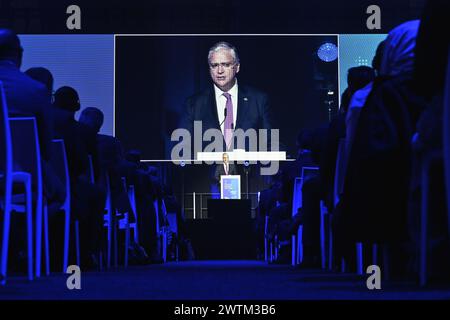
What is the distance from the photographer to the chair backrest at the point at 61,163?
423cm

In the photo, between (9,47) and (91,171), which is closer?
(9,47)

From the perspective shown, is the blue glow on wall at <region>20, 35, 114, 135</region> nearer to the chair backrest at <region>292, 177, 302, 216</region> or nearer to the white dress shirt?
the white dress shirt

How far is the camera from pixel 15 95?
3566 millimetres

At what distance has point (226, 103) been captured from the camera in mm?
13812

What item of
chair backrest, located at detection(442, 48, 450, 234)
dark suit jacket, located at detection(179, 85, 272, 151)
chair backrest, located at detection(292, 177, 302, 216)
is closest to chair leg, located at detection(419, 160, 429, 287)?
chair backrest, located at detection(442, 48, 450, 234)

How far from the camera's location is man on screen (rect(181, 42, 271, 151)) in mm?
13672

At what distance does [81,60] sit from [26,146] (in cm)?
1057

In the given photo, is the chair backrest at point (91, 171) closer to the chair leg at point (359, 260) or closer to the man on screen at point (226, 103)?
the chair leg at point (359, 260)

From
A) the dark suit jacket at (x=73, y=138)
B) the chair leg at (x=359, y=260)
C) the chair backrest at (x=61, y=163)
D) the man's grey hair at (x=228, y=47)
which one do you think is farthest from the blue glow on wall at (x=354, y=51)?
the chair backrest at (x=61, y=163)

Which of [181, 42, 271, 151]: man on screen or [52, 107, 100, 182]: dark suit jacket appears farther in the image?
[181, 42, 271, 151]: man on screen

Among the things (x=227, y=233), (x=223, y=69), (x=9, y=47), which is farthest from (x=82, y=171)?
(x=223, y=69)

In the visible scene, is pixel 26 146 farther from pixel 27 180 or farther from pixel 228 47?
pixel 228 47
